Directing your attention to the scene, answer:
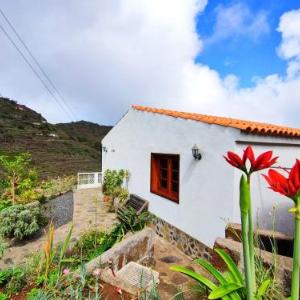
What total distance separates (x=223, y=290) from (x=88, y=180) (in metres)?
16.4

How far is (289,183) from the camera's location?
4.83 feet

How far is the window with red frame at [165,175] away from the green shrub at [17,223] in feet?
13.3

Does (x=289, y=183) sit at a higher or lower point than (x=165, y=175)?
higher

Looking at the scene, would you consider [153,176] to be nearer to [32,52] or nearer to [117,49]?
[117,49]

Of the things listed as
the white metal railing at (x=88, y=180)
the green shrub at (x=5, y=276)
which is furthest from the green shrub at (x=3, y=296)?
the white metal railing at (x=88, y=180)

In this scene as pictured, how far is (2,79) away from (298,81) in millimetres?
13847

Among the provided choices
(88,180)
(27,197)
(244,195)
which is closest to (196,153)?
(244,195)

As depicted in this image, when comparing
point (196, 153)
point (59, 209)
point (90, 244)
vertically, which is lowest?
point (59, 209)

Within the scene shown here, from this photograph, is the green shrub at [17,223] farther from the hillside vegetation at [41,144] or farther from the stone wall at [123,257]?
the hillside vegetation at [41,144]

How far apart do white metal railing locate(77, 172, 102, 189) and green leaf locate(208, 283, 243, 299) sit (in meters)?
15.6

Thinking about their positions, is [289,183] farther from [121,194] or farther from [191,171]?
[121,194]

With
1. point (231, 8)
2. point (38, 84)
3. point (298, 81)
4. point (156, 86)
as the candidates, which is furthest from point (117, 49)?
point (298, 81)

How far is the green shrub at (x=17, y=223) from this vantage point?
25.1 ft

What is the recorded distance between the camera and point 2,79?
43.8ft
